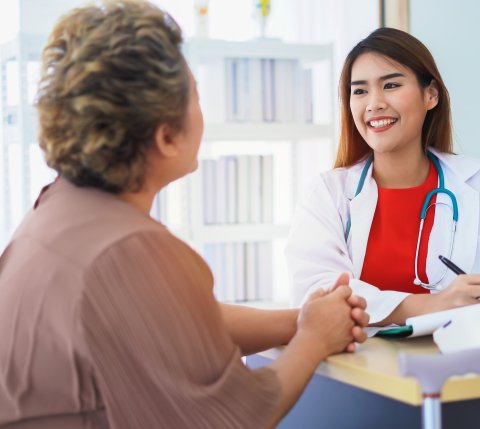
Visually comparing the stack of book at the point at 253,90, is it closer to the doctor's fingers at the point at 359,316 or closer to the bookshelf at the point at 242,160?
the bookshelf at the point at 242,160

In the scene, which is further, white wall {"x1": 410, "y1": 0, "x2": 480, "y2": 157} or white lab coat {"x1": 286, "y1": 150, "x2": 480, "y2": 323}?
white wall {"x1": 410, "y1": 0, "x2": 480, "y2": 157}

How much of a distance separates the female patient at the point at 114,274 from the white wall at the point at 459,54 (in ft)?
7.35

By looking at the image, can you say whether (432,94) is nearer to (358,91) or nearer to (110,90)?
(358,91)

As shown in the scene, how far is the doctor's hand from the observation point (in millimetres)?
1607

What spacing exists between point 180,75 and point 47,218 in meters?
0.26

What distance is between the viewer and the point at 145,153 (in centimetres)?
112

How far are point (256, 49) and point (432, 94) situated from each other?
1324 mm

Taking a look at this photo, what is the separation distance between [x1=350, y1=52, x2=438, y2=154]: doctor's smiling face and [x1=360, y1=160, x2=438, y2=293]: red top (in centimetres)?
13

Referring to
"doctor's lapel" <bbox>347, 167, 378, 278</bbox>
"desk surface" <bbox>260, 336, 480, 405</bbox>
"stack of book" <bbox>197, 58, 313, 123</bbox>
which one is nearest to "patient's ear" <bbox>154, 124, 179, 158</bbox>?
"desk surface" <bbox>260, 336, 480, 405</bbox>

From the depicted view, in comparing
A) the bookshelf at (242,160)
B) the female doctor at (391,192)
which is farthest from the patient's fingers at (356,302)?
the bookshelf at (242,160)

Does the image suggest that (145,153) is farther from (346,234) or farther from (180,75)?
(346,234)

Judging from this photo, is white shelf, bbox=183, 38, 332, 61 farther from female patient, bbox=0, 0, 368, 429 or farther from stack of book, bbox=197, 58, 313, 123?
female patient, bbox=0, 0, 368, 429

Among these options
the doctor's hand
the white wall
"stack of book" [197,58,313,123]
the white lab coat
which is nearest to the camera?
the doctor's hand

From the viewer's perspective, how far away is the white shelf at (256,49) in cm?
324
